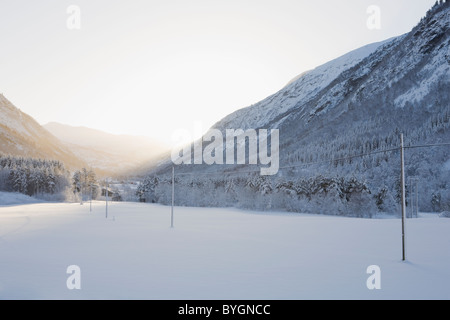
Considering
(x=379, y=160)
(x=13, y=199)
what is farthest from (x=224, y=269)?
(x=379, y=160)

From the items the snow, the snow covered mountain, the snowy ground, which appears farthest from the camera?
the snow

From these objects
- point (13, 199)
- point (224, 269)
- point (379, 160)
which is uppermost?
point (379, 160)

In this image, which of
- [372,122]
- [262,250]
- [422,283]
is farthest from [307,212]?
[372,122]

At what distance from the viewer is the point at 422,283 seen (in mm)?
11664

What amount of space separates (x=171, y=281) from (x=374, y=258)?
10343 millimetres

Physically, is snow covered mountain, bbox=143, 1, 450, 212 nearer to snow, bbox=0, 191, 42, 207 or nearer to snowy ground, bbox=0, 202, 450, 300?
snowy ground, bbox=0, 202, 450, 300

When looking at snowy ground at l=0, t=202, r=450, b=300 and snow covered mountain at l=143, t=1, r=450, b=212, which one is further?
snow covered mountain at l=143, t=1, r=450, b=212

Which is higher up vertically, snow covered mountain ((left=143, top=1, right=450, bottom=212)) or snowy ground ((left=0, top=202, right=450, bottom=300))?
snow covered mountain ((left=143, top=1, right=450, bottom=212))

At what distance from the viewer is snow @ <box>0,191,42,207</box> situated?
96.1 m

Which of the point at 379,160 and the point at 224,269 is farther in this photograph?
the point at 379,160

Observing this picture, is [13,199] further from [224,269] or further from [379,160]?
[379,160]

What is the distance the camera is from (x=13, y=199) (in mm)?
99188

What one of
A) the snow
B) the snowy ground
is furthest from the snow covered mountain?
the snow

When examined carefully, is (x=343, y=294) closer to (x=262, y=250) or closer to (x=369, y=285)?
(x=369, y=285)
